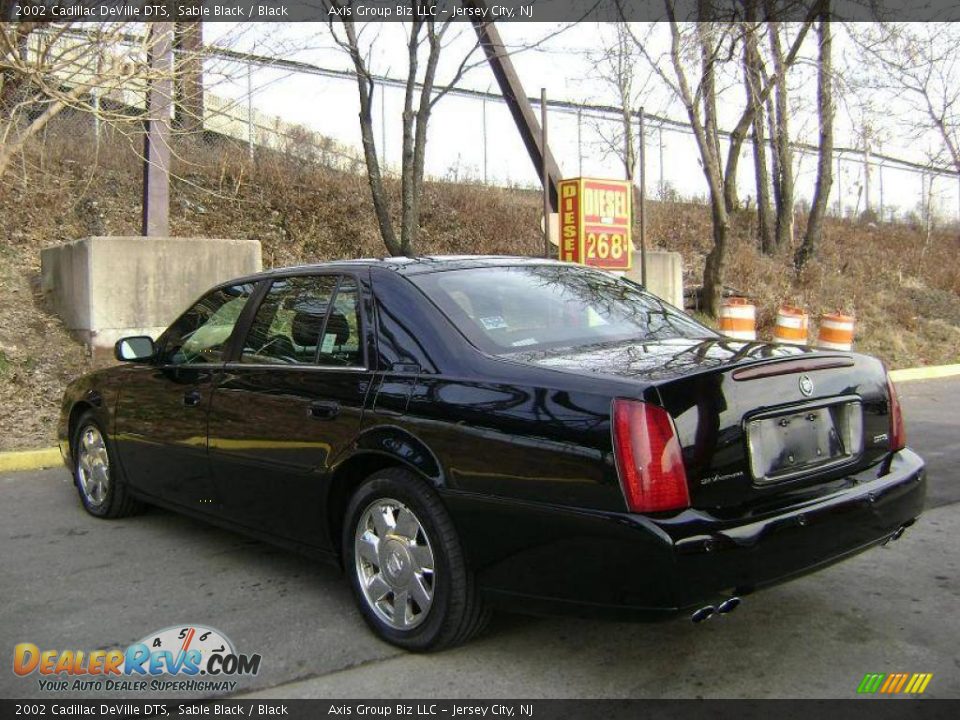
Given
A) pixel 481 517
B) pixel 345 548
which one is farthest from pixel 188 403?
pixel 481 517

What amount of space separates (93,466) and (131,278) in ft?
15.9

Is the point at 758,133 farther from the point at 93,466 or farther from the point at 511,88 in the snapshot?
the point at 93,466

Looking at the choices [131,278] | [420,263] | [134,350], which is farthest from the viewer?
[131,278]

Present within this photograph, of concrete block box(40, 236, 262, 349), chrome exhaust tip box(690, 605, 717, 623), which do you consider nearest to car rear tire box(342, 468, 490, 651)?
chrome exhaust tip box(690, 605, 717, 623)

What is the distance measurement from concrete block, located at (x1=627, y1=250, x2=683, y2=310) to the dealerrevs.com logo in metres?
11.4

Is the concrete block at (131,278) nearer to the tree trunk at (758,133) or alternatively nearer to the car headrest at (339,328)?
the car headrest at (339,328)

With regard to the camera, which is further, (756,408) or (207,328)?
(207,328)

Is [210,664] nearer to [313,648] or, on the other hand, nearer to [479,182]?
[313,648]

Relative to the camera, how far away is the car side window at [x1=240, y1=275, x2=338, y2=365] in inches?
160

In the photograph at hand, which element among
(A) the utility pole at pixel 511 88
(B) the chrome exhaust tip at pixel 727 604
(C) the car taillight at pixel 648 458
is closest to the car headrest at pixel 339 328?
(C) the car taillight at pixel 648 458

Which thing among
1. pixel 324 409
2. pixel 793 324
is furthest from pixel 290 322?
pixel 793 324

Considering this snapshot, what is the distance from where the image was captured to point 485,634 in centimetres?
355

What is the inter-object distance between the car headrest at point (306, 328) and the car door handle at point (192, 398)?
73cm

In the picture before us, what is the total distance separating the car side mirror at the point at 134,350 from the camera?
16.7 ft
